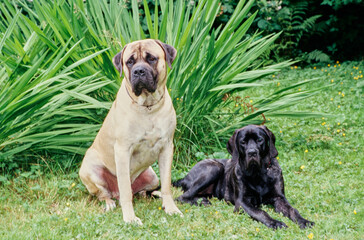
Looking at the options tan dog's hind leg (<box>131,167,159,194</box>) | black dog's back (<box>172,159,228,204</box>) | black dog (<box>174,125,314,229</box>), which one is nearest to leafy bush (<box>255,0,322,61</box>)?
black dog's back (<box>172,159,228,204</box>)

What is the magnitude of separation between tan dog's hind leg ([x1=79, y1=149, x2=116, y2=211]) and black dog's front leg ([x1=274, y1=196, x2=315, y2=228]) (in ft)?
4.80

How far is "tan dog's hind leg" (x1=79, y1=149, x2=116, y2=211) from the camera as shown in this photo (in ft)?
14.0

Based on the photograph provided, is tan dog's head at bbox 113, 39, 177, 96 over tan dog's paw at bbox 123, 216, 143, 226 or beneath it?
over

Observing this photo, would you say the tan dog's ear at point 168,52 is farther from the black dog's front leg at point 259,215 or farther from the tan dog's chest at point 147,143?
the black dog's front leg at point 259,215

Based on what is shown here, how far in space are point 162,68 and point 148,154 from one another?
742mm

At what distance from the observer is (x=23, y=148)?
4.55 meters

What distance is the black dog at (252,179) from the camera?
3.96 meters

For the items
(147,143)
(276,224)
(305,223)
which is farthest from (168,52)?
(305,223)

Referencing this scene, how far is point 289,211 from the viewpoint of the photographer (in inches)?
151

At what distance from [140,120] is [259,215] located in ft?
4.08

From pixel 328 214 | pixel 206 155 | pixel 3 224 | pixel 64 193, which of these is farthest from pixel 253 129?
pixel 3 224

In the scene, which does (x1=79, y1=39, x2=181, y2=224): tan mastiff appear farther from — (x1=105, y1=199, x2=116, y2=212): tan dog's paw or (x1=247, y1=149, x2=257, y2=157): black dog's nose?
(x1=247, y1=149, x2=257, y2=157): black dog's nose

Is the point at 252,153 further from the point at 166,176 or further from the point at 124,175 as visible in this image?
the point at 124,175

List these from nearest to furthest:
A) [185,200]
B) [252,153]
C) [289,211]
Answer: [289,211], [252,153], [185,200]
